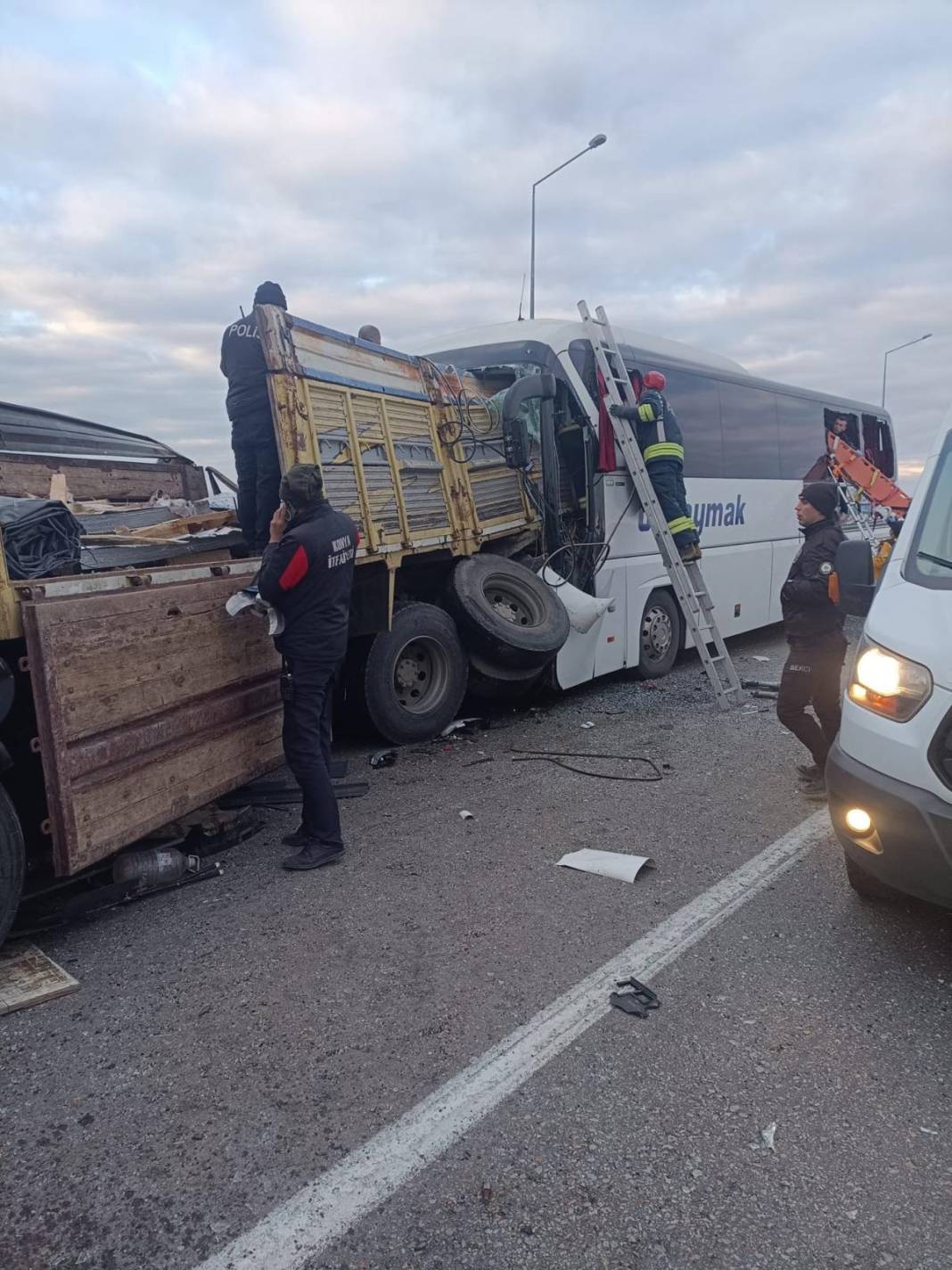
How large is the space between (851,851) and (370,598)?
3.58 meters

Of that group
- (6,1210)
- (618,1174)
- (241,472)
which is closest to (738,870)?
(618,1174)

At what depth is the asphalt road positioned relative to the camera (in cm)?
200

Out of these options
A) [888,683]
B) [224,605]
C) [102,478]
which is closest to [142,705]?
[224,605]

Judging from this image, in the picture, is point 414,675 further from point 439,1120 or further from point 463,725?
point 439,1120

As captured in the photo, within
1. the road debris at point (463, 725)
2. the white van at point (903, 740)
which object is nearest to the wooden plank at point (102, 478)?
Result: the road debris at point (463, 725)

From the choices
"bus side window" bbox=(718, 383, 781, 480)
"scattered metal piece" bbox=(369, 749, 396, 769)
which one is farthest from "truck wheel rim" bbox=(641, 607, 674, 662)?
"scattered metal piece" bbox=(369, 749, 396, 769)

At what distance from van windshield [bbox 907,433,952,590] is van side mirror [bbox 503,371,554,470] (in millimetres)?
3651

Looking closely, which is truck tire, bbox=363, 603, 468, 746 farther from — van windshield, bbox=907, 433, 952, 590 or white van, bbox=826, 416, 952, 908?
van windshield, bbox=907, 433, 952, 590

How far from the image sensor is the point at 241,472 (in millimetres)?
5270

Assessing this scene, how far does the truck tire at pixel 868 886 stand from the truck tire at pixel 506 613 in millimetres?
3199

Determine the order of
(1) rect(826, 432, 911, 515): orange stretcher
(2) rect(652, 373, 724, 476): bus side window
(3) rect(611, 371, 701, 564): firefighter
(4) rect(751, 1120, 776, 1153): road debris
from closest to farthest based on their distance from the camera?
(4) rect(751, 1120, 776, 1153): road debris < (3) rect(611, 371, 701, 564): firefighter < (2) rect(652, 373, 724, 476): bus side window < (1) rect(826, 432, 911, 515): orange stretcher

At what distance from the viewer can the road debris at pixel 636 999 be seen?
2820 millimetres

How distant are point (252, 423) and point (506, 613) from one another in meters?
2.54

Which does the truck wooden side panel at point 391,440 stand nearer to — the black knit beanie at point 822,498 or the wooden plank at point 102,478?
the wooden plank at point 102,478
